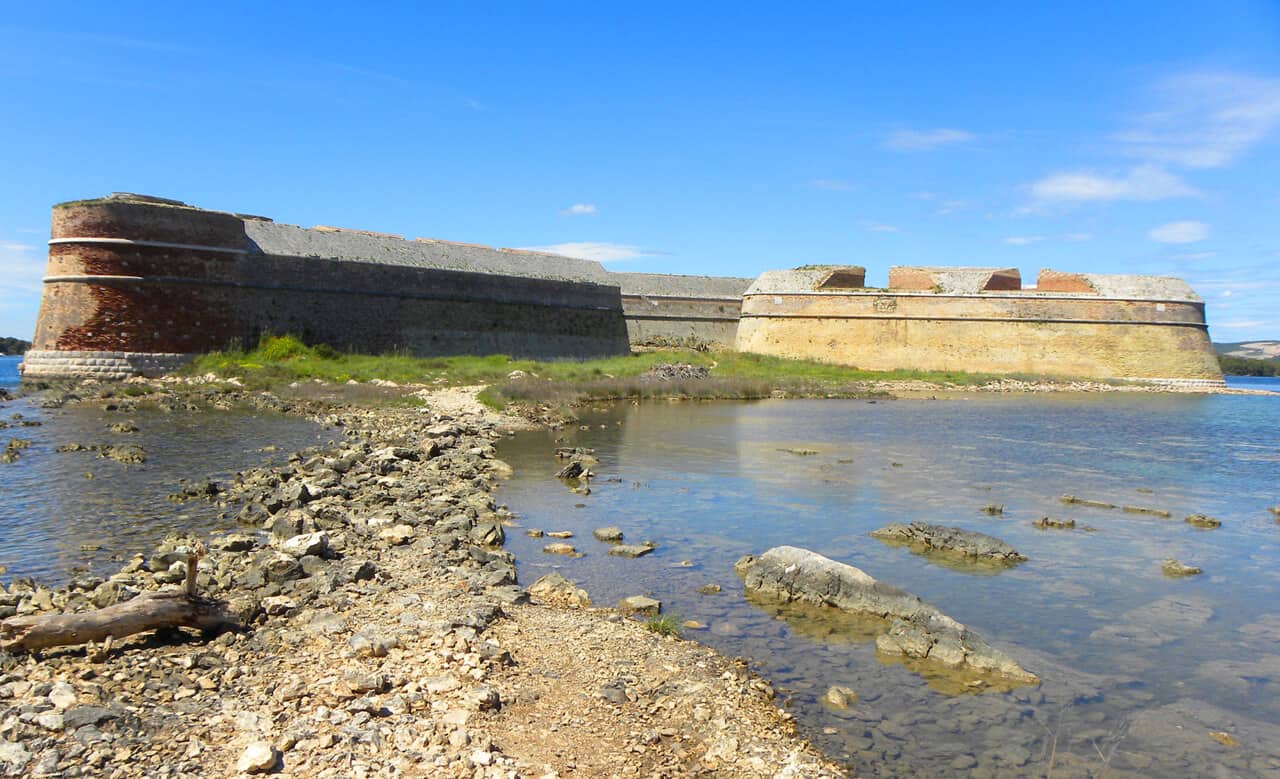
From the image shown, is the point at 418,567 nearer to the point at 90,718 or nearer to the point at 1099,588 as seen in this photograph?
the point at 90,718

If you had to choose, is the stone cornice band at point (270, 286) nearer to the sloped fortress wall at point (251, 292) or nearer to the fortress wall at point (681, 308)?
the sloped fortress wall at point (251, 292)

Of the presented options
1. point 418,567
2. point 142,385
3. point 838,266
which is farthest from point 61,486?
point 838,266

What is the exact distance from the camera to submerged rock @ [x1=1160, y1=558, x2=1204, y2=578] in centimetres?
789

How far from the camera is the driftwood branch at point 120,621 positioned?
4.62 metres

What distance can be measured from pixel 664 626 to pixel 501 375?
20.1 meters

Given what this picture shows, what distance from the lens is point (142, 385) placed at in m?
22.2

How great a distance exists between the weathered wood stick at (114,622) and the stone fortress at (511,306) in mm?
21184

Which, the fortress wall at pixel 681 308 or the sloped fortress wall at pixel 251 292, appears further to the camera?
the fortress wall at pixel 681 308

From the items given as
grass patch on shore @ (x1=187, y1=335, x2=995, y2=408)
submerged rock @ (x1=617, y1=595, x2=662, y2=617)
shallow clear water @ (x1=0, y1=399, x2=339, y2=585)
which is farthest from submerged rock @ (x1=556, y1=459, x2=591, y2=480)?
grass patch on shore @ (x1=187, y1=335, x2=995, y2=408)

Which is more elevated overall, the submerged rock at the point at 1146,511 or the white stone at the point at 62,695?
the submerged rock at the point at 1146,511

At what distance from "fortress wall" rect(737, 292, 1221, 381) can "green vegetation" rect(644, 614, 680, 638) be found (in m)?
36.3

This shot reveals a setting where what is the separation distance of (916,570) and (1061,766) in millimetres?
3647

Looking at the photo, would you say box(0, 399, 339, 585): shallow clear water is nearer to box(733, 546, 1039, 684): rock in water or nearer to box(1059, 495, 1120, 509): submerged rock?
box(733, 546, 1039, 684): rock in water

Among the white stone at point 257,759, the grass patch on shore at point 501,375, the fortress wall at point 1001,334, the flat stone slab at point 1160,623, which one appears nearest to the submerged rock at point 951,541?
the flat stone slab at point 1160,623
